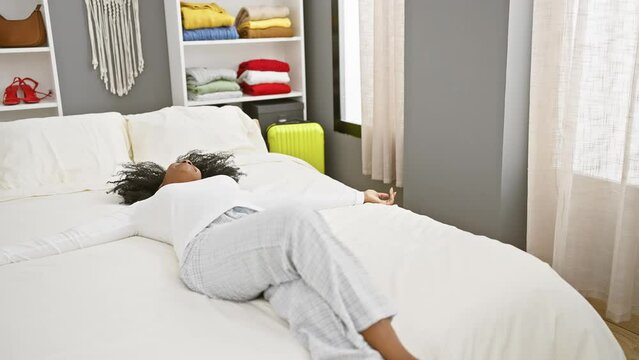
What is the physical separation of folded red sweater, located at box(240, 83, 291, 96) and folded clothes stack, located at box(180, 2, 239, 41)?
32 centimetres

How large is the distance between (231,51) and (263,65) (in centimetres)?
25

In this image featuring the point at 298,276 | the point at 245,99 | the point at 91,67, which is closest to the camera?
the point at 298,276

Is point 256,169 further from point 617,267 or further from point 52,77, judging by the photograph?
point 617,267

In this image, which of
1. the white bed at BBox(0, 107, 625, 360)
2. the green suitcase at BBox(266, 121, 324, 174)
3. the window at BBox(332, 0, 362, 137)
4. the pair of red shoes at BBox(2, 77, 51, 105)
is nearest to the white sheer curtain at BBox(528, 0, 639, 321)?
A: the white bed at BBox(0, 107, 625, 360)

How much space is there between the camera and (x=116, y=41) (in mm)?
3158

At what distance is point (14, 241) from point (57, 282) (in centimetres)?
49

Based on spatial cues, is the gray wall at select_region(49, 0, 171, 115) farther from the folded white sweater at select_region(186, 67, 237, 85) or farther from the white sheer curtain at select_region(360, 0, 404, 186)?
the white sheer curtain at select_region(360, 0, 404, 186)

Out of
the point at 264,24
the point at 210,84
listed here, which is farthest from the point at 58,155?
the point at 264,24

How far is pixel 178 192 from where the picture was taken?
176 centimetres

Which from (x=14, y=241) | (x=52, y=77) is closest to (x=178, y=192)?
(x=14, y=241)

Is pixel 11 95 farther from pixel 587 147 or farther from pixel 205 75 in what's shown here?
pixel 587 147

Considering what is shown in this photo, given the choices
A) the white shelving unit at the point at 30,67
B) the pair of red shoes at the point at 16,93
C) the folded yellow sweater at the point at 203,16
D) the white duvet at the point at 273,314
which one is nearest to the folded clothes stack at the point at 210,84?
the folded yellow sweater at the point at 203,16

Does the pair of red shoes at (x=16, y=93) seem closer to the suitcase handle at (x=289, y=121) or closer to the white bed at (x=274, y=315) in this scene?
the suitcase handle at (x=289, y=121)

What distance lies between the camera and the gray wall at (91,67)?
305cm
